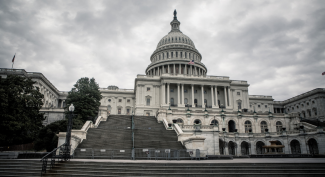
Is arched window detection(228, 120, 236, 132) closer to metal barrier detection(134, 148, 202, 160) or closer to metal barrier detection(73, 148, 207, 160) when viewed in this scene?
metal barrier detection(73, 148, 207, 160)

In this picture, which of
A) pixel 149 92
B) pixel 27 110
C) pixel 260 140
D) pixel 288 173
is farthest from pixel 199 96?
pixel 288 173

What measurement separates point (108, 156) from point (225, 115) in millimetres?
33113

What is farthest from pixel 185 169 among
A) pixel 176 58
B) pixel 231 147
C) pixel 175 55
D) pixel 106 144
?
pixel 175 55

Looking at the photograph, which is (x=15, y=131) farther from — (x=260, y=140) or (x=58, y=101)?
(x=58, y=101)

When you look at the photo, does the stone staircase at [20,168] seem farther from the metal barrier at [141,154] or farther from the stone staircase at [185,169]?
the metal barrier at [141,154]

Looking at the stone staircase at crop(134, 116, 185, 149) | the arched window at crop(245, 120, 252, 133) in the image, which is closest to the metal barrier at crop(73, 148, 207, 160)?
the stone staircase at crop(134, 116, 185, 149)

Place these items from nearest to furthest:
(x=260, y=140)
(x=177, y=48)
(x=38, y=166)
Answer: (x=38, y=166) < (x=260, y=140) < (x=177, y=48)

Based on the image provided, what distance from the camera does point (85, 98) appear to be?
4694 cm

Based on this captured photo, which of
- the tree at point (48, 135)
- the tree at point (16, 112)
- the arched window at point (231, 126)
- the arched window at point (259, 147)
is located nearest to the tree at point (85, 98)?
the tree at point (48, 135)

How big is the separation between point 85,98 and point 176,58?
54.1 m

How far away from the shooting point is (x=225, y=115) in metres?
49.5

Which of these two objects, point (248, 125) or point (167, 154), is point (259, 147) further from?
point (167, 154)

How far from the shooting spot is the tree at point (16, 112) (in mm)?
30688

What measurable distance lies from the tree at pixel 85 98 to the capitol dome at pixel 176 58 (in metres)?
44.3
